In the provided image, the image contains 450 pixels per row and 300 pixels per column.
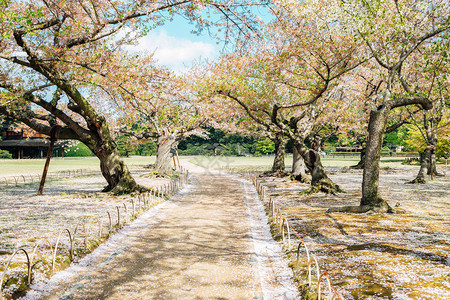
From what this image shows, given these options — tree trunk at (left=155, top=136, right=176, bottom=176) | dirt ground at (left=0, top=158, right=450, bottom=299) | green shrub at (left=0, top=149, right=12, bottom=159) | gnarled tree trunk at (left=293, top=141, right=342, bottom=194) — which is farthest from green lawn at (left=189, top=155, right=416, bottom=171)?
green shrub at (left=0, top=149, right=12, bottom=159)

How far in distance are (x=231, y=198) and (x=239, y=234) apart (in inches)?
268

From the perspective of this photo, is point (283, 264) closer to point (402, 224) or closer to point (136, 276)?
point (136, 276)

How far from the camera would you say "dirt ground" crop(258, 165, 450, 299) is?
5113 millimetres

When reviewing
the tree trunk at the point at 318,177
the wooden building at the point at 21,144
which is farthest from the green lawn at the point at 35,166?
the tree trunk at the point at 318,177

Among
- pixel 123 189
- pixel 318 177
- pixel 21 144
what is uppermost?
pixel 21 144

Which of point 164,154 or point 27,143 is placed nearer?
point 164,154

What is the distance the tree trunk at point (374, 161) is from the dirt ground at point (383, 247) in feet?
1.79

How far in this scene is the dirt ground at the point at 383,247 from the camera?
16.8 ft

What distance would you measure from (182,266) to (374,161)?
756 centimetres

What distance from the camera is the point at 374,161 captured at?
1073 cm

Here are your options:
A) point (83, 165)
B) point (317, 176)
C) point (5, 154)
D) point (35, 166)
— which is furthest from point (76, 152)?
point (317, 176)

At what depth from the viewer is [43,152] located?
55812 mm

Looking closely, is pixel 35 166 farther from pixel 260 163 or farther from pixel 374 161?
pixel 374 161

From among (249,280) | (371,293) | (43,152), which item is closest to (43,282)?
(249,280)
